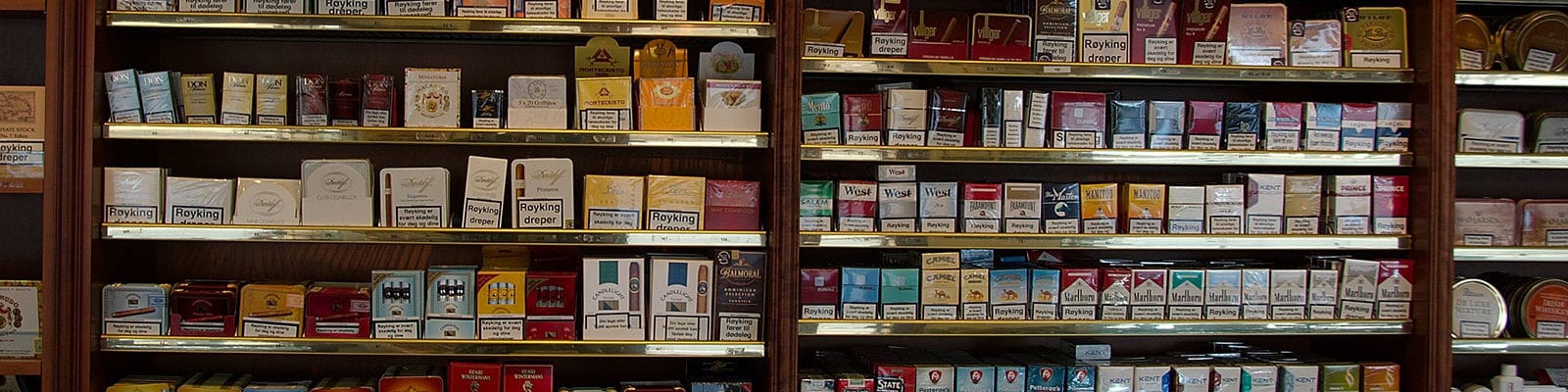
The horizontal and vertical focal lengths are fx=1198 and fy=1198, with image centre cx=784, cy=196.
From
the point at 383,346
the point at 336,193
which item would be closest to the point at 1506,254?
the point at 383,346

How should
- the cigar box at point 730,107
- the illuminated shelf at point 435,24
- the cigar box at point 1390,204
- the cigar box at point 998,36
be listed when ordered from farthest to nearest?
1. the cigar box at point 1390,204
2. the cigar box at point 998,36
3. the cigar box at point 730,107
4. the illuminated shelf at point 435,24

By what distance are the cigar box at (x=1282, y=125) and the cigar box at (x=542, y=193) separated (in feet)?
6.63

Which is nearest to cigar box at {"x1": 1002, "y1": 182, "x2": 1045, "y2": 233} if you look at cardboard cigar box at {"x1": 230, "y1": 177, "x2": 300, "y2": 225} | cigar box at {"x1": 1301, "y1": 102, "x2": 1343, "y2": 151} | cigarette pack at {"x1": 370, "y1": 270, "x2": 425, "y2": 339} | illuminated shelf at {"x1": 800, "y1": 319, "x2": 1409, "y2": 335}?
illuminated shelf at {"x1": 800, "y1": 319, "x2": 1409, "y2": 335}

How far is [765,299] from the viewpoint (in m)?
3.38

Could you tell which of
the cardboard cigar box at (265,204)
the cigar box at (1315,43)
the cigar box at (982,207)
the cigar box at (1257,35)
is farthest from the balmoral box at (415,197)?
the cigar box at (1315,43)

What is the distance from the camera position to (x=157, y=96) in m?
3.27

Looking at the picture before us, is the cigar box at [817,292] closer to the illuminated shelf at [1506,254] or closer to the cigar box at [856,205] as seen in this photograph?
the cigar box at [856,205]

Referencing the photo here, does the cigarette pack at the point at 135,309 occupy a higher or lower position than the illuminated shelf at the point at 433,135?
lower

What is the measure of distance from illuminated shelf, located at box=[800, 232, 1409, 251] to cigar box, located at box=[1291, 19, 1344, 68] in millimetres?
518

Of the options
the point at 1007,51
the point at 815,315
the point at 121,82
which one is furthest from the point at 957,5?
the point at 121,82

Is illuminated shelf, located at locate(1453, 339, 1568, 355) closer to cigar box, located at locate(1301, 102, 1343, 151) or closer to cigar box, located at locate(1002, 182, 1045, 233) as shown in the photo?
cigar box, located at locate(1301, 102, 1343, 151)

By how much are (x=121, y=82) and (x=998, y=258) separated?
2.53 meters

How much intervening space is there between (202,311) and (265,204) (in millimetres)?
342

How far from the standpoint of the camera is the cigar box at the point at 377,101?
3.30 meters
